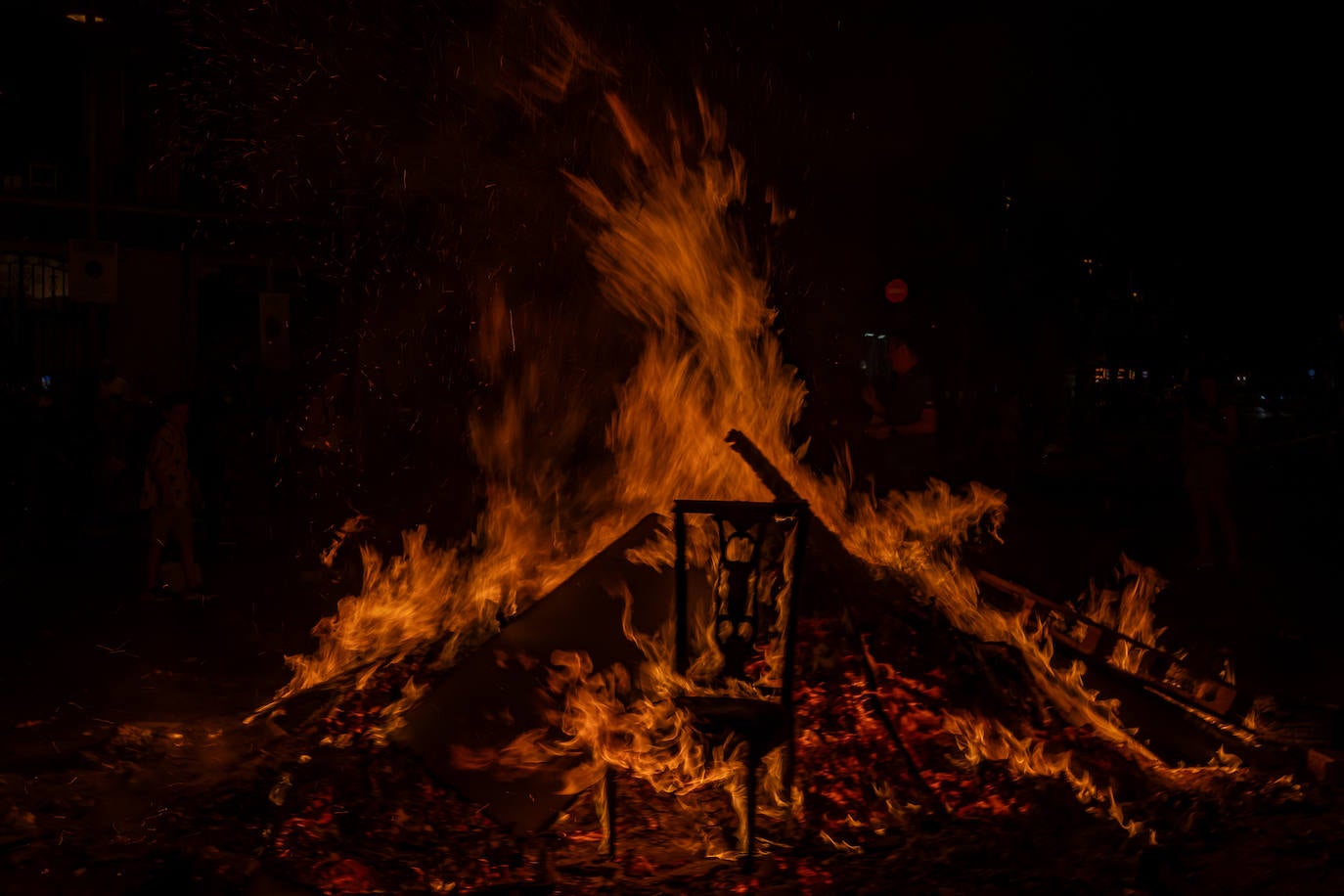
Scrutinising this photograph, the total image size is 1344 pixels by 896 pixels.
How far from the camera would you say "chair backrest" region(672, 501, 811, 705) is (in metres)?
5.42

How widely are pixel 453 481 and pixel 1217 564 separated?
9109 millimetres

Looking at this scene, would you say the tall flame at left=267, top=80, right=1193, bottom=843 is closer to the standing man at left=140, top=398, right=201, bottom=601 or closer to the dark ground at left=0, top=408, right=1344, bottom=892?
the dark ground at left=0, top=408, right=1344, bottom=892

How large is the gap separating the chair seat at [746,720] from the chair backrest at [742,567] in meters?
0.33

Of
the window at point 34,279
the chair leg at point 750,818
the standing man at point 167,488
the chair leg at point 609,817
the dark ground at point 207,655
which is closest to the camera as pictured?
the dark ground at point 207,655

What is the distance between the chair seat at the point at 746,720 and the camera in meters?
4.98

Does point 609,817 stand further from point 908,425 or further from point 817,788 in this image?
point 908,425

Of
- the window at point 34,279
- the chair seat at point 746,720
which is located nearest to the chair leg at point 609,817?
the chair seat at point 746,720

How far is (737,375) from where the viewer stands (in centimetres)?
854

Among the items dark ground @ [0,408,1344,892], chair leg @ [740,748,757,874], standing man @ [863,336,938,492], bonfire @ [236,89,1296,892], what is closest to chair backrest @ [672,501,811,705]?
bonfire @ [236,89,1296,892]

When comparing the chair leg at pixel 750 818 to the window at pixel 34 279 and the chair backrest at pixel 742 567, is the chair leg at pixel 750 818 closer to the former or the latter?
the chair backrest at pixel 742 567

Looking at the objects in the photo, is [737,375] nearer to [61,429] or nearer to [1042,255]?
[61,429]

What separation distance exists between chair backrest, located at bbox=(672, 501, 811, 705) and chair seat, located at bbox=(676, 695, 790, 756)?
0.33m

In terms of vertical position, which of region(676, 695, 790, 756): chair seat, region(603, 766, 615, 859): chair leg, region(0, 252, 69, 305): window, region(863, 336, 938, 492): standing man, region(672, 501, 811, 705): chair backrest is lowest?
region(603, 766, 615, 859): chair leg

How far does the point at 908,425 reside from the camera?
27.2ft
